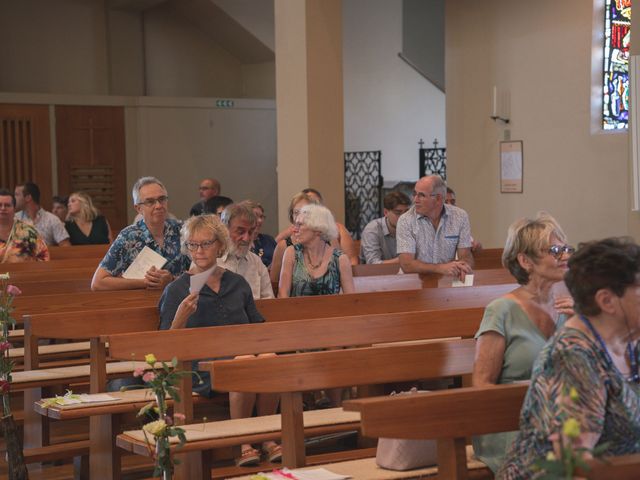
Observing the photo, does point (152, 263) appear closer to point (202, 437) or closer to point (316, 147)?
point (202, 437)

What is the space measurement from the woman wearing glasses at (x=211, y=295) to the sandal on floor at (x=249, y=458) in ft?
0.37

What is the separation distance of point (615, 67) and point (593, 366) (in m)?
7.39

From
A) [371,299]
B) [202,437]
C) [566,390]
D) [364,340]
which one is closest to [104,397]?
[202,437]

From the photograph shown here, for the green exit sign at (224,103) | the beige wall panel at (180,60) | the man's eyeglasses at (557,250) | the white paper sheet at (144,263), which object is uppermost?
the beige wall panel at (180,60)

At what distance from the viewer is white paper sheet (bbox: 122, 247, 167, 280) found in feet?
18.6

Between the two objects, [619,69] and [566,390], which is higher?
[619,69]

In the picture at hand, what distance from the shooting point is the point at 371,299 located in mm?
5504

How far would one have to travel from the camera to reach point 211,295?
4.81 metres

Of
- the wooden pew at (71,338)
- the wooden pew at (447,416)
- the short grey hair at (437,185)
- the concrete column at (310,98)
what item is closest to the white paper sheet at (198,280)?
the wooden pew at (71,338)

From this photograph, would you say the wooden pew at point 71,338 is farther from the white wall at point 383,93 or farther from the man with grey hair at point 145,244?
the white wall at point 383,93

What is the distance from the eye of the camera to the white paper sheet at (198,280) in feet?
14.4

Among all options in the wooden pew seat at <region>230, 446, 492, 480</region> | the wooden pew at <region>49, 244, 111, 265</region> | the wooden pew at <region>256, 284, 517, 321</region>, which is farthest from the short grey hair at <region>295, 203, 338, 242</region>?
the wooden pew at <region>49, 244, 111, 265</region>

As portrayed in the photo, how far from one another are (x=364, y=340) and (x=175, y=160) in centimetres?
1131

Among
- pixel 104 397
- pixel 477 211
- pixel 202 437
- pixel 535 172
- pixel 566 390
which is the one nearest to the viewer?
pixel 566 390
